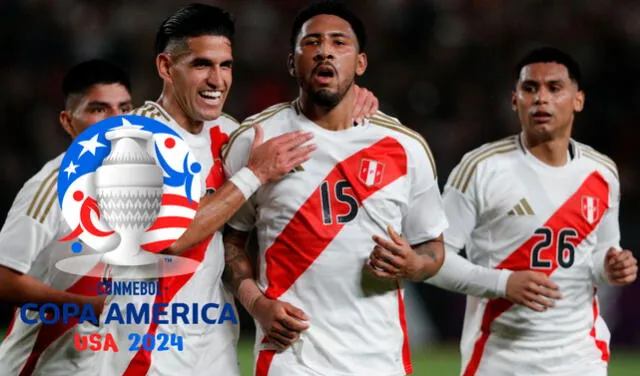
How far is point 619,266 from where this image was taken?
5484 millimetres

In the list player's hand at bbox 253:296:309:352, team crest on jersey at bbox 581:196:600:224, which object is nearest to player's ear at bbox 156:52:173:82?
player's hand at bbox 253:296:309:352

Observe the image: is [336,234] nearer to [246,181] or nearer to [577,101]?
[246,181]

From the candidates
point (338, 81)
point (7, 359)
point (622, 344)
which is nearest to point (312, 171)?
point (338, 81)

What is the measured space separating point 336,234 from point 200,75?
93cm

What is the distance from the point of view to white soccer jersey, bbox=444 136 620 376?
555 centimetres

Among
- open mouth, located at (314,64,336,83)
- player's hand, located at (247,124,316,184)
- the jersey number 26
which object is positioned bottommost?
the jersey number 26

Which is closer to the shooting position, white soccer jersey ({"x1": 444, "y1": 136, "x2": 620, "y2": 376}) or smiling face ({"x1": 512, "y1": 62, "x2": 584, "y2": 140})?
→ white soccer jersey ({"x1": 444, "y1": 136, "x2": 620, "y2": 376})

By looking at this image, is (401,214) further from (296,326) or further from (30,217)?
(30,217)

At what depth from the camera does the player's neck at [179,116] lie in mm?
4812

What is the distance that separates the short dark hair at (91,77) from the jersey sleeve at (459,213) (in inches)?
71.5

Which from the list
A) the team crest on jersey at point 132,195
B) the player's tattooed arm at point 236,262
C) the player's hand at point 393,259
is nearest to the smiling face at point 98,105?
the team crest on jersey at point 132,195

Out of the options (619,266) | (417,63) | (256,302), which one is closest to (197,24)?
(256,302)

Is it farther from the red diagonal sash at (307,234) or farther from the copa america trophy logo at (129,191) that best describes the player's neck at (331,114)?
the copa america trophy logo at (129,191)
